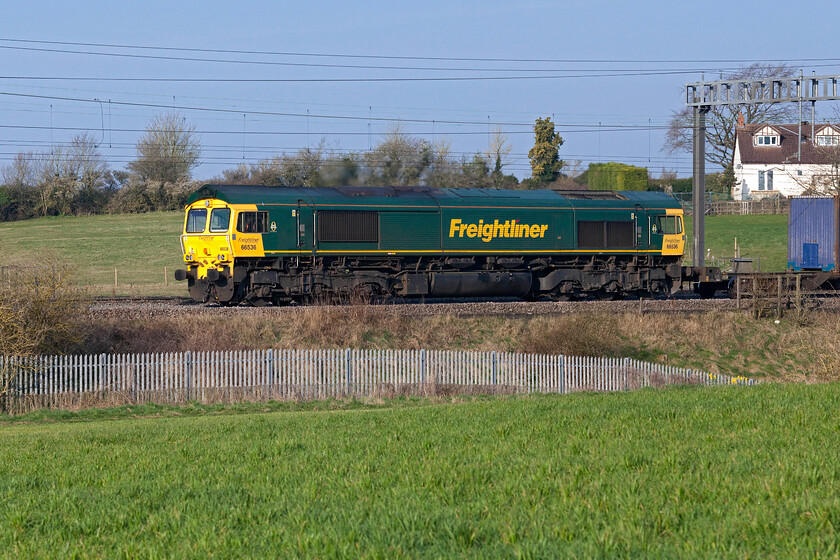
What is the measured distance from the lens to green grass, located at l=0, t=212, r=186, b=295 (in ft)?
143

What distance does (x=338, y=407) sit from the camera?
772 inches

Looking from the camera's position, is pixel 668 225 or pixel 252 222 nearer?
pixel 252 222

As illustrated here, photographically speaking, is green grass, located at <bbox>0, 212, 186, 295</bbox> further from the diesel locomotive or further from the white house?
the white house

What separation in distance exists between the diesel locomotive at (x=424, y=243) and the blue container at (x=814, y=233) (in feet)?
21.1

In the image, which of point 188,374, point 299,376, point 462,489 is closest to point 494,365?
point 299,376

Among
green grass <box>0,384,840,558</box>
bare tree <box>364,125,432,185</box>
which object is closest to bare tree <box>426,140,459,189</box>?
bare tree <box>364,125,432,185</box>

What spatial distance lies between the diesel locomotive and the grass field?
13.5 metres

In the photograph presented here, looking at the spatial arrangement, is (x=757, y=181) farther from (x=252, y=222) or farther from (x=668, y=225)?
(x=252, y=222)

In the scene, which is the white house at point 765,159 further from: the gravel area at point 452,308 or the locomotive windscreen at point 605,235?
the gravel area at point 452,308

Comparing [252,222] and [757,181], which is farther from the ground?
[757,181]

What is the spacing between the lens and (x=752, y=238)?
191 ft

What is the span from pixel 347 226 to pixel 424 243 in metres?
2.68

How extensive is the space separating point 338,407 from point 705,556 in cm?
1457

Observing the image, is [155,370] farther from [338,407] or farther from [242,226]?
[242,226]
